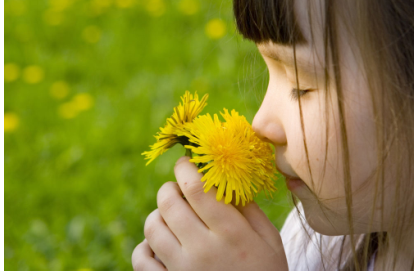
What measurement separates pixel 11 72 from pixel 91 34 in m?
0.50

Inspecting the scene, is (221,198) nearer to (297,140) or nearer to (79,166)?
(297,140)

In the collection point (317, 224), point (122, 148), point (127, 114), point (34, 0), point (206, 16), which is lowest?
point (317, 224)

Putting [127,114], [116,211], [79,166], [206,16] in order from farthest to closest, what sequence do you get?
[206,16]
[127,114]
[79,166]
[116,211]

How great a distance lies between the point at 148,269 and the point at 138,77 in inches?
58.4

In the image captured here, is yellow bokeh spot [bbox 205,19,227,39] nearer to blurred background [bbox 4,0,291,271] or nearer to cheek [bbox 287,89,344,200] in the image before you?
blurred background [bbox 4,0,291,271]

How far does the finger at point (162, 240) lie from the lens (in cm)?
89

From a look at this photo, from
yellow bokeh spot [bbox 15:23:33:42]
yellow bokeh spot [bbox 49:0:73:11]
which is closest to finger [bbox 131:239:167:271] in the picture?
yellow bokeh spot [bbox 15:23:33:42]

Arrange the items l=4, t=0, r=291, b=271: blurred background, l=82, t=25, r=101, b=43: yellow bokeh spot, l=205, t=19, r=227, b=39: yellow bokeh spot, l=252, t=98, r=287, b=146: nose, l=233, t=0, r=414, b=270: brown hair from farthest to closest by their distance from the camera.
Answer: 1. l=82, t=25, r=101, b=43: yellow bokeh spot
2. l=205, t=19, r=227, b=39: yellow bokeh spot
3. l=4, t=0, r=291, b=271: blurred background
4. l=252, t=98, r=287, b=146: nose
5. l=233, t=0, r=414, b=270: brown hair

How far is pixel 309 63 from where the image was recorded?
2.40 feet

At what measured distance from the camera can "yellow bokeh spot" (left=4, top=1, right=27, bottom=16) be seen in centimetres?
282

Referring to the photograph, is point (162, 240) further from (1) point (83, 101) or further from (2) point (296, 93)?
(1) point (83, 101)

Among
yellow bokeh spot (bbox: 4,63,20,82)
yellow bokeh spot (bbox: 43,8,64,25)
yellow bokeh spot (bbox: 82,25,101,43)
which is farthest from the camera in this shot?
yellow bokeh spot (bbox: 43,8,64,25)

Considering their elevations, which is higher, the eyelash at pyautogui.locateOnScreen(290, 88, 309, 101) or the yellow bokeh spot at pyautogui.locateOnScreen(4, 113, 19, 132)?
the yellow bokeh spot at pyautogui.locateOnScreen(4, 113, 19, 132)

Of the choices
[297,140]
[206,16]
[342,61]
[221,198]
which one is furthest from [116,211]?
[206,16]
